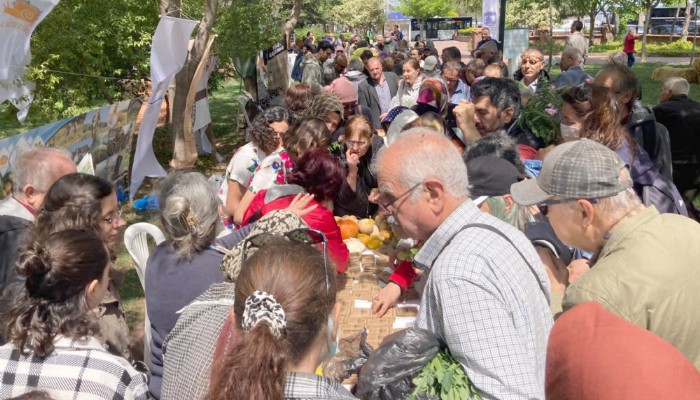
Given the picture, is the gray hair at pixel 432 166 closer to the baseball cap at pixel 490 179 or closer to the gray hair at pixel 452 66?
the baseball cap at pixel 490 179

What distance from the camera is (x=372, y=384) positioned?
204cm

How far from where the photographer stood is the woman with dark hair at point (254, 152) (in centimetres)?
497

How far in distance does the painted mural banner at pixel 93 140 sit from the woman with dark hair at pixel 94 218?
2.56m

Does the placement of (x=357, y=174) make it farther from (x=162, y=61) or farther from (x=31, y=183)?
(x=31, y=183)

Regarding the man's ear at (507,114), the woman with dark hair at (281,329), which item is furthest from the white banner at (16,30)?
the woman with dark hair at (281,329)

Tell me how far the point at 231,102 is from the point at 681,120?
57.4ft

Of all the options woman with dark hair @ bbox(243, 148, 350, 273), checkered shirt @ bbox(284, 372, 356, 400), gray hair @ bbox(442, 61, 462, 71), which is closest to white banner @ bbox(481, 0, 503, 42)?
gray hair @ bbox(442, 61, 462, 71)

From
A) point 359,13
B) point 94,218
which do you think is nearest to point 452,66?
point 94,218

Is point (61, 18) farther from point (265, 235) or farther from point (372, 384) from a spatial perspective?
point (372, 384)

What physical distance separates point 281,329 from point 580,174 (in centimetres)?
136

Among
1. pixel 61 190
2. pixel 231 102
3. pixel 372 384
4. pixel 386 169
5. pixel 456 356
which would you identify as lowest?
pixel 231 102

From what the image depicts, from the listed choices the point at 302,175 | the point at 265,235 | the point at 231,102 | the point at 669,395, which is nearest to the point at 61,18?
the point at 302,175

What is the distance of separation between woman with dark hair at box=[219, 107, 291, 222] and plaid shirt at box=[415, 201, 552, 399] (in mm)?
3072

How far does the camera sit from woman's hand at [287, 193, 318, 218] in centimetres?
366
